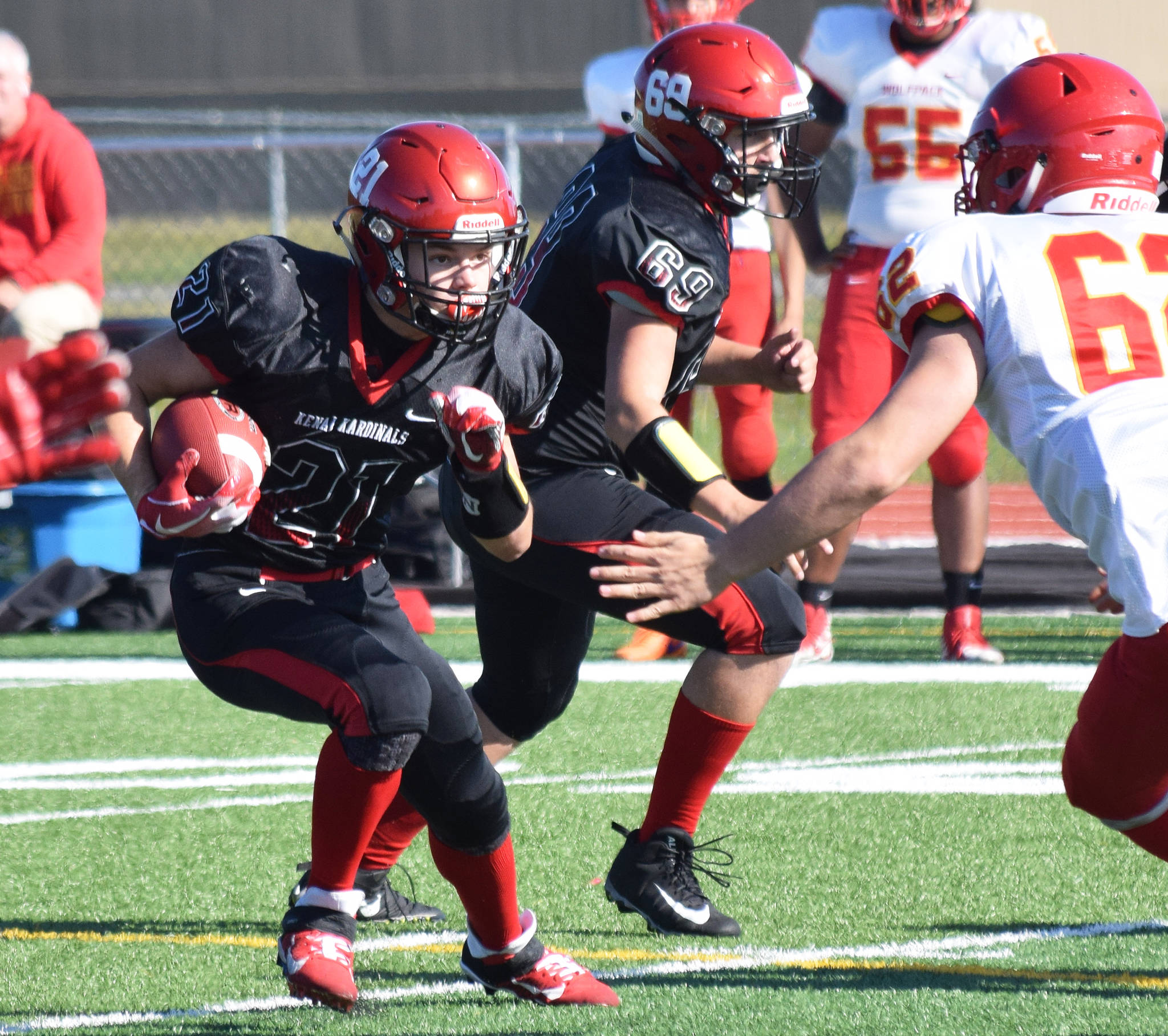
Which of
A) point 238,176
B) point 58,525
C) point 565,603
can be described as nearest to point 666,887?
point 565,603

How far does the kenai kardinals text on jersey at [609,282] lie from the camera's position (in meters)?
3.41

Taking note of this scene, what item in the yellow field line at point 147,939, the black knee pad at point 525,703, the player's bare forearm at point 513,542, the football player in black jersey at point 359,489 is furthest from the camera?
the black knee pad at point 525,703

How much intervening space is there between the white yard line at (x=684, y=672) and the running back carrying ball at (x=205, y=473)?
312cm

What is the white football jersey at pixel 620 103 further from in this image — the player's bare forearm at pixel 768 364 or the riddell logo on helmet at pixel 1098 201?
the riddell logo on helmet at pixel 1098 201

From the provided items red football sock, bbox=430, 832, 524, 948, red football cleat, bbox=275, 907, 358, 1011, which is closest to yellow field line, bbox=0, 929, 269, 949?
red football cleat, bbox=275, 907, 358, 1011

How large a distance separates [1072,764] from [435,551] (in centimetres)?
558

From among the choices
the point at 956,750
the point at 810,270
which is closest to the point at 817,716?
the point at 956,750

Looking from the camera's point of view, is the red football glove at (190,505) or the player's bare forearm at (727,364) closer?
the red football glove at (190,505)

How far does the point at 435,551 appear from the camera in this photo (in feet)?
26.7

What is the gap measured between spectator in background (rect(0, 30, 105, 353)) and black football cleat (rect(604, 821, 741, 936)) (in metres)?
3.65

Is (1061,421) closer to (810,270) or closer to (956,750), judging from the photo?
(956,750)

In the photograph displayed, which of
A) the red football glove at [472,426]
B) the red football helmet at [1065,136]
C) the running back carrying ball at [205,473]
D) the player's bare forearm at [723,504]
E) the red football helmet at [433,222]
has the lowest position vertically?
the player's bare forearm at [723,504]

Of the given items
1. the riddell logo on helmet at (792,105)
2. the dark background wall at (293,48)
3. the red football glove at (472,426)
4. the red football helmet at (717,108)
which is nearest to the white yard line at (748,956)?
the red football glove at (472,426)

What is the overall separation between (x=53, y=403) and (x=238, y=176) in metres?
16.1
